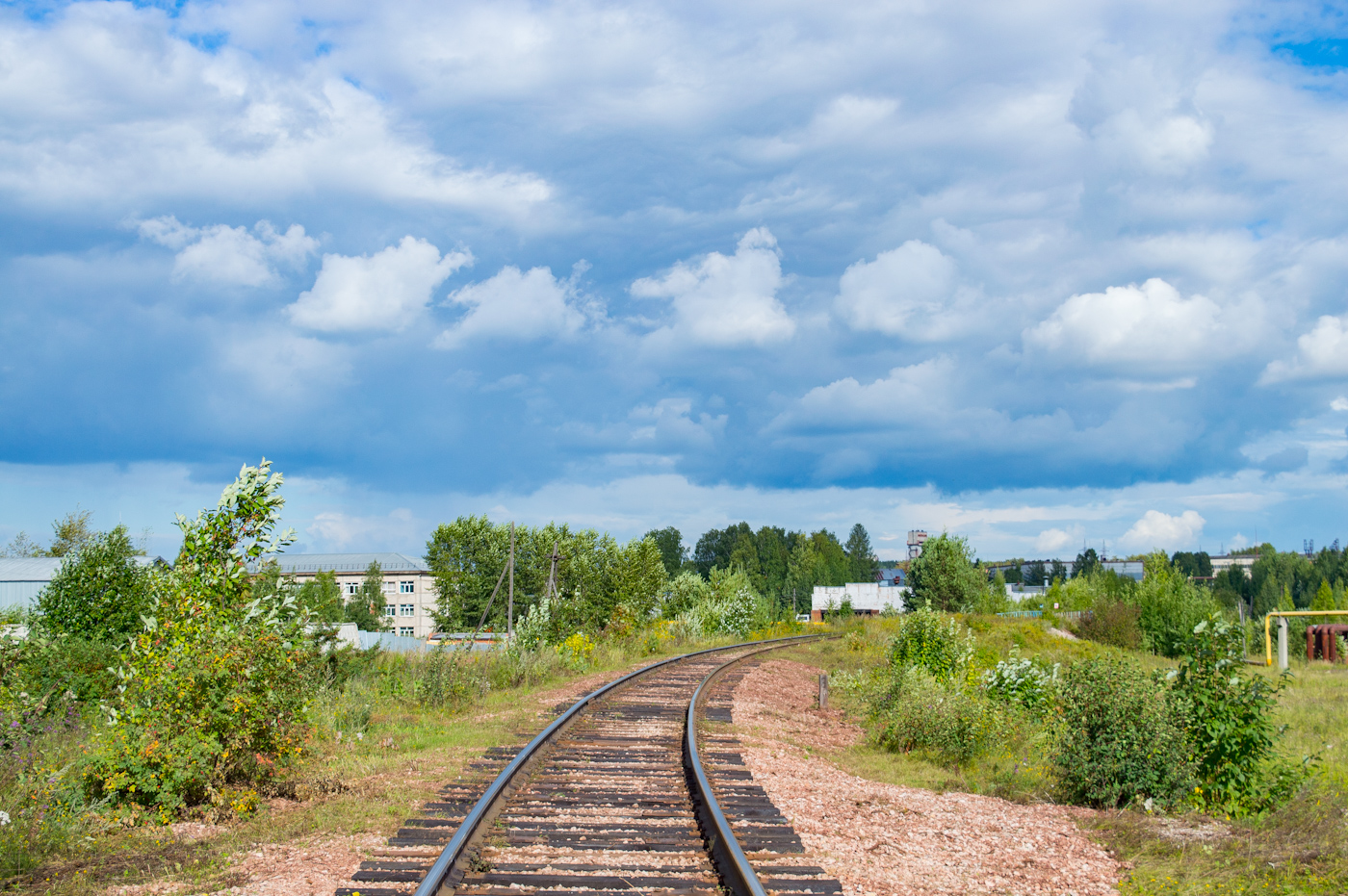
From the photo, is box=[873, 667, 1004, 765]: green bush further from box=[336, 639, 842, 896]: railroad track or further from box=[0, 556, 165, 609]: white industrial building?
box=[0, 556, 165, 609]: white industrial building

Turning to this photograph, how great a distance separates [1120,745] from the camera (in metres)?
9.16

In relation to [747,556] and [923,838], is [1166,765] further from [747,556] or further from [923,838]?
[747,556]

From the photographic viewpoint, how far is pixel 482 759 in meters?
10.5

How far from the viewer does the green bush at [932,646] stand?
64.5ft

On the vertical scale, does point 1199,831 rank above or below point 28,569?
below

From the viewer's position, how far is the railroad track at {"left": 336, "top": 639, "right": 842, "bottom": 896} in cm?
616

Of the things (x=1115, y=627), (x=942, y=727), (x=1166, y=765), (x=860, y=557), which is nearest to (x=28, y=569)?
(x=942, y=727)

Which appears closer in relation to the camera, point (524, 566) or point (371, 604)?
point (524, 566)

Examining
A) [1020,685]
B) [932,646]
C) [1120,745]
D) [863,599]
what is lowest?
[863,599]

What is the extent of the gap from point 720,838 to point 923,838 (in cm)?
195

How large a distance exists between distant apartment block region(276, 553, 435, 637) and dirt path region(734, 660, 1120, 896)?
101913 mm

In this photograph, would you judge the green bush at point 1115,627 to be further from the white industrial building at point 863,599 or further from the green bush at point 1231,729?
the white industrial building at point 863,599

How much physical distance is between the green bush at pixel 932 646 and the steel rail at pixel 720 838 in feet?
33.3

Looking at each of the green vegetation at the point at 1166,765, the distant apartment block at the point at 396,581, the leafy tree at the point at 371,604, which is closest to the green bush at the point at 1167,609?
the green vegetation at the point at 1166,765
